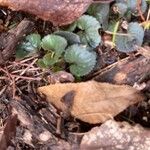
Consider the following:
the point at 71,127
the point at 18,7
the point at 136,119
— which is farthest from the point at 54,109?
the point at 18,7

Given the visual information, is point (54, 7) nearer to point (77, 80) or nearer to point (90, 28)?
point (90, 28)

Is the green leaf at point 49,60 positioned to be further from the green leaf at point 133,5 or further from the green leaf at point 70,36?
the green leaf at point 133,5

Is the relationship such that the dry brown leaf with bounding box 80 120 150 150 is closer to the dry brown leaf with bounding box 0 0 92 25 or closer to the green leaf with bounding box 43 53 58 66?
the green leaf with bounding box 43 53 58 66

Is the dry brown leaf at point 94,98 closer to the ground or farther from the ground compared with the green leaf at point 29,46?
closer to the ground

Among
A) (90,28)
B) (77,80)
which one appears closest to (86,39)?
(90,28)

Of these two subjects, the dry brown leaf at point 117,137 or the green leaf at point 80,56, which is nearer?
the dry brown leaf at point 117,137

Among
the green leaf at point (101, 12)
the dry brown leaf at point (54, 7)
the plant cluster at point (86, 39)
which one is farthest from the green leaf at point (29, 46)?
the green leaf at point (101, 12)

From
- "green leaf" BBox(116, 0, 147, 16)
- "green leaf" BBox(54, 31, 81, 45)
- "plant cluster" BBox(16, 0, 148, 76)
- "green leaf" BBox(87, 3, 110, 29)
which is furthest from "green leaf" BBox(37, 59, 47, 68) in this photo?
"green leaf" BBox(116, 0, 147, 16)
